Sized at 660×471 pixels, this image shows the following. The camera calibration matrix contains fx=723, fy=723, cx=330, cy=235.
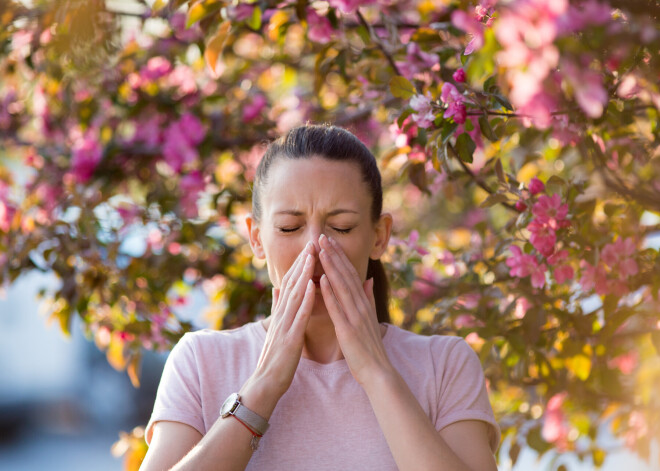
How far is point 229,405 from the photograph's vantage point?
5.24 ft

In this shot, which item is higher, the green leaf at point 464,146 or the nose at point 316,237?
the green leaf at point 464,146

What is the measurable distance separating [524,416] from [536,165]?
1006 millimetres

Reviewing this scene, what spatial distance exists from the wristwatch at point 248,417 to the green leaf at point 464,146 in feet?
2.59

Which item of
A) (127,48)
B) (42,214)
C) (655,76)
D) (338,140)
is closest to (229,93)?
(127,48)

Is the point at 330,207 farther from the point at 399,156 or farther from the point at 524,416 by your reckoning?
the point at 524,416

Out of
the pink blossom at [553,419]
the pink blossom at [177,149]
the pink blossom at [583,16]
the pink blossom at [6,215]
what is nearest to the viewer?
the pink blossom at [583,16]

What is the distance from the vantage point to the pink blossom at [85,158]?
10.9 ft

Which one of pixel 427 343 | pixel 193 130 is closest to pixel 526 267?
pixel 427 343

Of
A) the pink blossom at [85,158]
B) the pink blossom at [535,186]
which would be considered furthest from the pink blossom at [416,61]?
the pink blossom at [85,158]

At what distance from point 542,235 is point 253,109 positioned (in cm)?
172

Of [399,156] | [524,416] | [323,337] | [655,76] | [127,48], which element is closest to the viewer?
[655,76]

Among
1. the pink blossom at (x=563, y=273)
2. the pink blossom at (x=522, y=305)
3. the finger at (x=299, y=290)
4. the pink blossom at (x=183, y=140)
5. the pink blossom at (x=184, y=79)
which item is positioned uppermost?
the pink blossom at (x=184, y=79)

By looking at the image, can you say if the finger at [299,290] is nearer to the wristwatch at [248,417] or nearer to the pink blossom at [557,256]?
the wristwatch at [248,417]

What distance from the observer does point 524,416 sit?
2.66m
